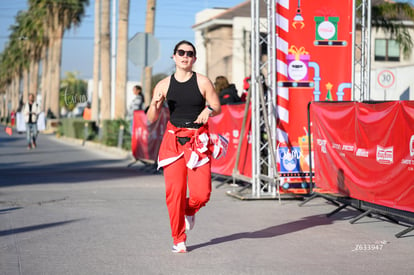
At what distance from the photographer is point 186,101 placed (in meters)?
7.16

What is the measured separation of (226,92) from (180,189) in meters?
7.85

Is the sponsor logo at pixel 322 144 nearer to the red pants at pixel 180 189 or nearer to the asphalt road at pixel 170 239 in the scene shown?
the asphalt road at pixel 170 239

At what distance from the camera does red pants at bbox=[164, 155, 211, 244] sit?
7.06 metres

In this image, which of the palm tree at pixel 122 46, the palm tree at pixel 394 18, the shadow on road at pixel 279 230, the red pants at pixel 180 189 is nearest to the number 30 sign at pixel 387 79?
the palm tree at pixel 394 18

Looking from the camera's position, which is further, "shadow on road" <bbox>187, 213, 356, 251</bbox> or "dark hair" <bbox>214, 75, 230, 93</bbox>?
"dark hair" <bbox>214, 75, 230, 93</bbox>

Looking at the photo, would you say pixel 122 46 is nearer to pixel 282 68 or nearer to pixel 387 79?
pixel 387 79

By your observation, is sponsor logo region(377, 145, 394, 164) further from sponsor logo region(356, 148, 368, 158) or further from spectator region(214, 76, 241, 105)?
spectator region(214, 76, 241, 105)

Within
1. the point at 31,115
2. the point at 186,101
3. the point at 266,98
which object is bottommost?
the point at 31,115

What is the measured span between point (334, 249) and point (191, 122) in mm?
1879

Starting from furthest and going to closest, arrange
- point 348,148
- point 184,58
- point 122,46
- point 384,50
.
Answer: point 384,50 → point 122,46 → point 348,148 → point 184,58

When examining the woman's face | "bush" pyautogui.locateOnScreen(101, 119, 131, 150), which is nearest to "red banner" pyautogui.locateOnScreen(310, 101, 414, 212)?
the woman's face

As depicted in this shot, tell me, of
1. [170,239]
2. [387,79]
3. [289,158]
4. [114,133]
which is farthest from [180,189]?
[114,133]

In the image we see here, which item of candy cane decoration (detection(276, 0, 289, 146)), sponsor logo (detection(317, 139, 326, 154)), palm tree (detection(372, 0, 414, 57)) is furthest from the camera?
palm tree (detection(372, 0, 414, 57))

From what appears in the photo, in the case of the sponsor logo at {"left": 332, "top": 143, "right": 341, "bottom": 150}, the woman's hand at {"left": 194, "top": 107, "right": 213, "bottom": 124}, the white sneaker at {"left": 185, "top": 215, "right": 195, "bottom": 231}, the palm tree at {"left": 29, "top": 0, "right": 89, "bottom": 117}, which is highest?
the palm tree at {"left": 29, "top": 0, "right": 89, "bottom": 117}
